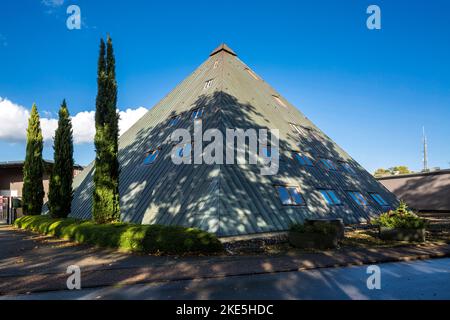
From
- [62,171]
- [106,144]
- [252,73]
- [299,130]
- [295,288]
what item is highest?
[252,73]

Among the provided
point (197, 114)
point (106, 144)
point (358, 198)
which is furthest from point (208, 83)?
point (358, 198)

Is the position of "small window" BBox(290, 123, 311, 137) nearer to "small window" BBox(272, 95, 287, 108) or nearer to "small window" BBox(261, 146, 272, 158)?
"small window" BBox(272, 95, 287, 108)

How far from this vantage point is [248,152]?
18531 mm

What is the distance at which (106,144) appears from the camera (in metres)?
17.6

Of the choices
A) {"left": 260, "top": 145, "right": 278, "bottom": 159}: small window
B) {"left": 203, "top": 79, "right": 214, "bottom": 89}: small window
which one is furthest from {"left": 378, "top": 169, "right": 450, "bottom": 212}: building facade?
{"left": 203, "top": 79, "right": 214, "bottom": 89}: small window

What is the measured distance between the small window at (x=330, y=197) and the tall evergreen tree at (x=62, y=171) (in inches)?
699

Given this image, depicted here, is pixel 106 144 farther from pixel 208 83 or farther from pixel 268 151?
pixel 208 83

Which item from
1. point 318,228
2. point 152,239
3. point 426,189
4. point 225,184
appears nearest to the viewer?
point 152,239

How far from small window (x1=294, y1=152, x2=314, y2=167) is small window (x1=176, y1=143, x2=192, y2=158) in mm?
7351

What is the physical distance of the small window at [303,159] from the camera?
69.7 ft

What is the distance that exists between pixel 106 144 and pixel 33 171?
1629 cm

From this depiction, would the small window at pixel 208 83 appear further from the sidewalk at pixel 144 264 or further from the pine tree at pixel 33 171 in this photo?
the pine tree at pixel 33 171

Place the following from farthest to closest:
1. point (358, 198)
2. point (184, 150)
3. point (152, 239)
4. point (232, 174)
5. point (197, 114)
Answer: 1. point (358, 198)
2. point (197, 114)
3. point (184, 150)
4. point (232, 174)
5. point (152, 239)

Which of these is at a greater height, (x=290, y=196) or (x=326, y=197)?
(x=290, y=196)
